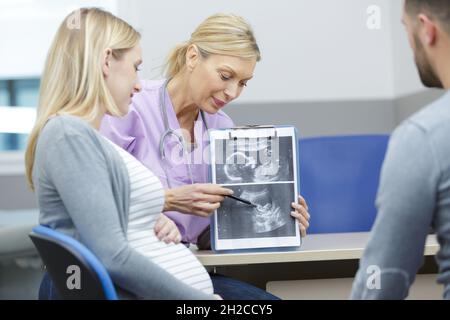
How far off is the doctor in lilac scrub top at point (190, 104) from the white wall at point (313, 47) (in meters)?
0.97

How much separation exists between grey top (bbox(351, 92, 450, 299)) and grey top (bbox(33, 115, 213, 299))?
0.37 m

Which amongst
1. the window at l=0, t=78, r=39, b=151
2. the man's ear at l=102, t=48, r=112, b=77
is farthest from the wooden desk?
the window at l=0, t=78, r=39, b=151

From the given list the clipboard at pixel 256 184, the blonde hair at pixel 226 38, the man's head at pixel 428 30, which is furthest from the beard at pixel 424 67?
the blonde hair at pixel 226 38

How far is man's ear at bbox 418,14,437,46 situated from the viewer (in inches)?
40.8

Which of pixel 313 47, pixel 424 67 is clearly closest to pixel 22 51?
pixel 313 47

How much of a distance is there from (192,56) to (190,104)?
0.12 m

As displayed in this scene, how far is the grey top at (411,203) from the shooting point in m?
0.93

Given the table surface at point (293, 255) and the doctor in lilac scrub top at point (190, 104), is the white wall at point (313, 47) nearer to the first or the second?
the doctor in lilac scrub top at point (190, 104)

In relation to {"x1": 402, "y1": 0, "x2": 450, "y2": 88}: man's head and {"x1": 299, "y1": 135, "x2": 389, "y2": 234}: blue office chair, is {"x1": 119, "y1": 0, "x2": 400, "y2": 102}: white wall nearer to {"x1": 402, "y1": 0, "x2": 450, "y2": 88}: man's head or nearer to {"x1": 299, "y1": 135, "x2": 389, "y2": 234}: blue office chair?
{"x1": 299, "y1": 135, "x2": 389, "y2": 234}: blue office chair

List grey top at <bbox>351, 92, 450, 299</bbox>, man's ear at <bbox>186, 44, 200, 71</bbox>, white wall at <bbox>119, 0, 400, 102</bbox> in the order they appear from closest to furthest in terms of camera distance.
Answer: grey top at <bbox>351, 92, 450, 299</bbox> < man's ear at <bbox>186, 44, 200, 71</bbox> < white wall at <bbox>119, 0, 400, 102</bbox>

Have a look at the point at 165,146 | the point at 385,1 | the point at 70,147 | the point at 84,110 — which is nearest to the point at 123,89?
the point at 84,110

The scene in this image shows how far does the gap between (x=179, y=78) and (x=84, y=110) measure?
0.64m

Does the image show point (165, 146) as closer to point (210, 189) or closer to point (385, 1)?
point (210, 189)

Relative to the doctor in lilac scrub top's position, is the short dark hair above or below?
above
